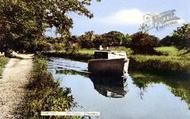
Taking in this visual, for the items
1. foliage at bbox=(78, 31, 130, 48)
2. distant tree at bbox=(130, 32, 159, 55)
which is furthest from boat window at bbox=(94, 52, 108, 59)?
foliage at bbox=(78, 31, 130, 48)

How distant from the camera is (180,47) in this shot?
9100 centimetres

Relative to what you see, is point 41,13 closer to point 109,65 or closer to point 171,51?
point 109,65

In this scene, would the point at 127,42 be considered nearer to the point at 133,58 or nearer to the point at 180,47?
the point at 180,47

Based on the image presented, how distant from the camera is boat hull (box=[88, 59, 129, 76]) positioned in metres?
56.3

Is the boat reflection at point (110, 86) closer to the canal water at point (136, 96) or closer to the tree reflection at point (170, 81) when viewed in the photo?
the canal water at point (136, 96)

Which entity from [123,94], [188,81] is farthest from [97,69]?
[123,94]

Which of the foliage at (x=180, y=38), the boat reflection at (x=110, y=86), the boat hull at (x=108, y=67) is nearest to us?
the boat reflection at (x=110, y=86)

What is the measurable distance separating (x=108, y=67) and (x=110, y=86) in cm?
1028

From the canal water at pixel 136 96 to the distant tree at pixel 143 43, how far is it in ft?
111

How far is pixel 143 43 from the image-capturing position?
9750cm

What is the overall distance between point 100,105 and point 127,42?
75406 millimetres

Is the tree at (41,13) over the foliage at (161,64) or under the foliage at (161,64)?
over

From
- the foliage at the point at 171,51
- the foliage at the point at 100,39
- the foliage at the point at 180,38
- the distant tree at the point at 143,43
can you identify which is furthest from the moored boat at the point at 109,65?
the foliage at the point at 100,39

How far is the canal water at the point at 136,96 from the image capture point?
95.9 feet
